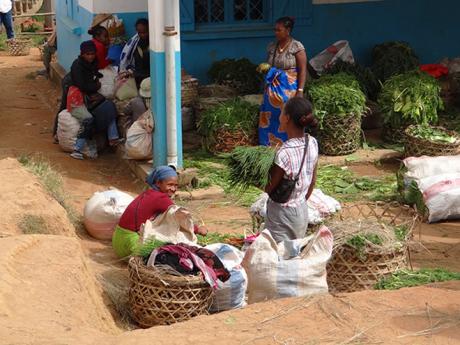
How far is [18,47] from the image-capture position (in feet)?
62.2

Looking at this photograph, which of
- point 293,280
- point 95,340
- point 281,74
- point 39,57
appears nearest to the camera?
point 95,340

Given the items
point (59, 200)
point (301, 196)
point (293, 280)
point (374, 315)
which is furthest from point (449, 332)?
point (59, 200)

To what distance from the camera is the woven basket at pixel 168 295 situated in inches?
239

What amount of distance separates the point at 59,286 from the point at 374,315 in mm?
2010

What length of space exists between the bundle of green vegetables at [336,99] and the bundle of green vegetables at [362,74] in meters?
0.78

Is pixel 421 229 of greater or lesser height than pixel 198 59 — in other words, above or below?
below

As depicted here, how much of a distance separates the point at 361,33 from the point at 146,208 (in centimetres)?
616

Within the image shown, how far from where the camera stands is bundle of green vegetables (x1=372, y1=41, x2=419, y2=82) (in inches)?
465

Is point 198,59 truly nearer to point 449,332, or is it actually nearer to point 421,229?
point 421,229

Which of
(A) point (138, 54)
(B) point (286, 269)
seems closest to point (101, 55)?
(A) point (138, 54)

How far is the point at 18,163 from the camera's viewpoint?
903 centimetres

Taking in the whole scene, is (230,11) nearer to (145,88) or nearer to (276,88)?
(145,88)

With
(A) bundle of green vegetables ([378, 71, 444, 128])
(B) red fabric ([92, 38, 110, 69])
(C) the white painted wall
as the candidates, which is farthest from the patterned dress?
(C) the white painted wall

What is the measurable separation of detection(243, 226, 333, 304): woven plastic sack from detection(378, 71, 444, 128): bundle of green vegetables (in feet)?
16.4
